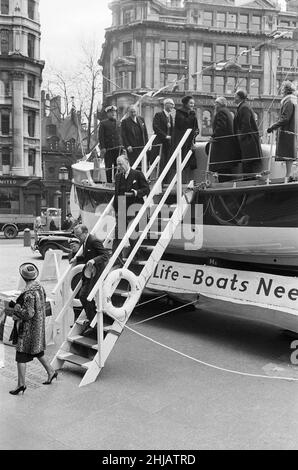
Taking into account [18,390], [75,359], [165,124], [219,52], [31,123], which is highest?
[219,52]

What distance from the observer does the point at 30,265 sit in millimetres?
6031

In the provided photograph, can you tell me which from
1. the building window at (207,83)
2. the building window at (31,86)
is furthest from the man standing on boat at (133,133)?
the building window at (31,86)

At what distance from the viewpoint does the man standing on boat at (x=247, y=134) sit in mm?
7793

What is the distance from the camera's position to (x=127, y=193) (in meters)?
7.39

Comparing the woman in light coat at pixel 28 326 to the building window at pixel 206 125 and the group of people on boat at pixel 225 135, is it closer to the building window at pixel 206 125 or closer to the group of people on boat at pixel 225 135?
the group of people on boat at pixel 225 135

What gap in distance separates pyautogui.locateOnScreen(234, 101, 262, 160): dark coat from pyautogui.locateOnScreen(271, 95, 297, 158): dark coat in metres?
0.51

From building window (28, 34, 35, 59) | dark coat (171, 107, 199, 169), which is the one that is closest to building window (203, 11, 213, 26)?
building window (28, 34, 35, 59)

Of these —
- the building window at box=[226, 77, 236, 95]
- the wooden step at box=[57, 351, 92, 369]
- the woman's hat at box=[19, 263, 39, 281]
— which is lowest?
the wooden step at box=[57, 351, 92, 369]

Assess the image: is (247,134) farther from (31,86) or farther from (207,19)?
(31,86)

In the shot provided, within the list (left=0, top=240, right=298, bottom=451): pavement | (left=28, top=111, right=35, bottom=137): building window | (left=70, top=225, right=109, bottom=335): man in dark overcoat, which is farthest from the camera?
(left=28, top=111, right=35, bottom=137): building window

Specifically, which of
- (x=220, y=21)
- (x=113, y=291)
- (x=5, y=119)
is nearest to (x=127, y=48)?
(x=220, y=21)

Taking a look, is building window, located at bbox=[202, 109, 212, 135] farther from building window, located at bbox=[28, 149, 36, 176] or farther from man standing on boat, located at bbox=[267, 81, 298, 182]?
building window, located at bbox=[28, 149, 36, 176]

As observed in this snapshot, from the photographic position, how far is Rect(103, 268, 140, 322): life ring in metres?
6.39

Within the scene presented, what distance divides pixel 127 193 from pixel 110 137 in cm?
336
